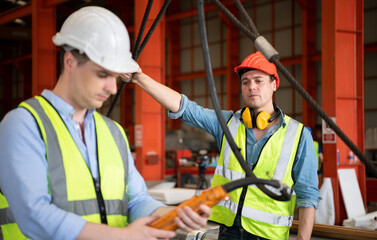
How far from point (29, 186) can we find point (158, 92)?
1382 millimetres

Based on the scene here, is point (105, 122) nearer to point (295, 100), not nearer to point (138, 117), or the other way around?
point (138, 117)

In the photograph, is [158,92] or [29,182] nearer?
[29,182]

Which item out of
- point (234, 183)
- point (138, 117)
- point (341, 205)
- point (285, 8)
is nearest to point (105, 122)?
point (234, 183)

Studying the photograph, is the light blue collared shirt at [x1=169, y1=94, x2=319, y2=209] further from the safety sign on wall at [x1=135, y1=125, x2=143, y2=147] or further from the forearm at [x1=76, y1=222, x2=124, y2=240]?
the safety sign on wall at [x1=135, y1=125, x2=143, y2=147]

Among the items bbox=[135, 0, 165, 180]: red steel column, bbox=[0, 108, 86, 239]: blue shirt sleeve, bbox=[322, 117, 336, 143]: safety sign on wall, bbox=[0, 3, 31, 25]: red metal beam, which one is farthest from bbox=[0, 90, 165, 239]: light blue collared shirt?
bbox=[0, 3, 31, 25]: red metal beam

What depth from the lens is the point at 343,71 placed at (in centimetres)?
936

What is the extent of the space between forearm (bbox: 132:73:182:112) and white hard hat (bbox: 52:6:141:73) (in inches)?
35.7

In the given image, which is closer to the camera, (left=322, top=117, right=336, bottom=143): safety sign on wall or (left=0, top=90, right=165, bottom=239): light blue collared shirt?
(left=0, top=90, right=165, bottom=239): light blue collared shirt

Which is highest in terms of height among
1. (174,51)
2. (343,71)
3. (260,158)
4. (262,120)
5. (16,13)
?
(16,13)

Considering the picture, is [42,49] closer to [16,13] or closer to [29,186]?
[16,13]

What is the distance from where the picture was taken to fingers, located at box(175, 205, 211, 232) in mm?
1697

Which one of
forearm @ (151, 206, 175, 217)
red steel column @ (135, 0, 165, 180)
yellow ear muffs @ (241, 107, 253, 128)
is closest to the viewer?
forearm @ (151, 206, 175, 217)

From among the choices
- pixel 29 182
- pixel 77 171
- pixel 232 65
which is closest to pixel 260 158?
pixel 77 171

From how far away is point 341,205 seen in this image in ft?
28.5
